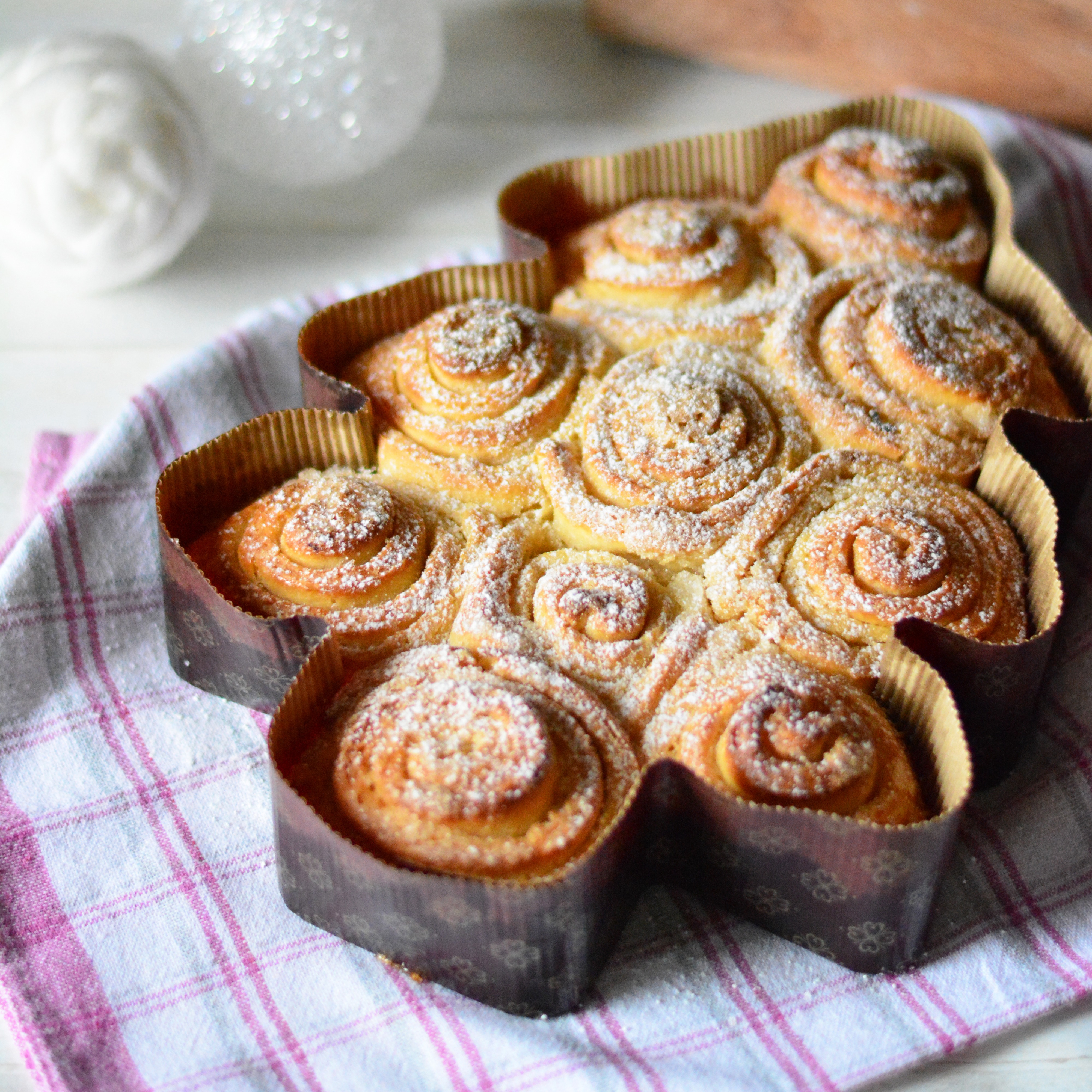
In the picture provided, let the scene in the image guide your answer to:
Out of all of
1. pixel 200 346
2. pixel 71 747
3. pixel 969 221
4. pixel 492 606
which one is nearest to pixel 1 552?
pixel 71 747

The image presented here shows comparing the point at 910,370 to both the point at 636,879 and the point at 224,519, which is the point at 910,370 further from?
the point at 224,519

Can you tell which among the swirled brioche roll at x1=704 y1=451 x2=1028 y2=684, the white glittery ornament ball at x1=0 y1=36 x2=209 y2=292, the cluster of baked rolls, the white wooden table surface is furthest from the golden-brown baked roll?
the white glittery ornament ball at x1=0 y1=36 x2=209 y2=292

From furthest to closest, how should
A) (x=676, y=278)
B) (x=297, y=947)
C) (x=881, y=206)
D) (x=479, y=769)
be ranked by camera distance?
(x=881, y=206), (x=676, y=278), (x=297, y=947), (x=479, y=769)

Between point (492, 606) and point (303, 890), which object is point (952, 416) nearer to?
point (492, 606)

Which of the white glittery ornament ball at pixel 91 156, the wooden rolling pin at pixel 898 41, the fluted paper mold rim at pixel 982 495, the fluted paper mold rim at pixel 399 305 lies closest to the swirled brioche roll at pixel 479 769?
the fluted paper mold rim at pixel 982 495

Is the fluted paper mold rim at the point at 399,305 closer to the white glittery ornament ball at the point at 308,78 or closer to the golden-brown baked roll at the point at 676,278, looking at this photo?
the golden-brown baked roll at the point at 676,278

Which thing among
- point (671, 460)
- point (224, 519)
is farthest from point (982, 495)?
point (224, 519)

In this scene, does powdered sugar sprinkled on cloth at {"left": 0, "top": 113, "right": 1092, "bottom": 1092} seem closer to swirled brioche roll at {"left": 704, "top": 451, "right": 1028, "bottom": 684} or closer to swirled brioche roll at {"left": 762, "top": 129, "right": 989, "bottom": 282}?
swirled brioche roll at {"left": 704, "top": 451, "right": 1028, "bottom": 684}
